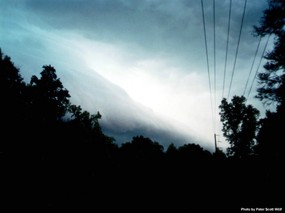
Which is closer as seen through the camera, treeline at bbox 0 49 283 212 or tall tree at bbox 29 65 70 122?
treeline at bbox 0 49 283 212

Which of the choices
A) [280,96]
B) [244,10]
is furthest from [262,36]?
[244,10]

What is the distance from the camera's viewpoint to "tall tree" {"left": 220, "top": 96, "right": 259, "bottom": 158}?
48.7 meters

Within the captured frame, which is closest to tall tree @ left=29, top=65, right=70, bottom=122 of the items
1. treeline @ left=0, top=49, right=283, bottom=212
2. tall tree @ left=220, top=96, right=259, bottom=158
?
treeline @ left=0, top=49, right=283, bottom=212

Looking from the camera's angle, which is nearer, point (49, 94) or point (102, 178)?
point (102, 178)

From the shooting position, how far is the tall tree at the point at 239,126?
48.7 metres

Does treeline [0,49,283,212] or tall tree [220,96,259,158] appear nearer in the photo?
treeline [0,49,283,212]

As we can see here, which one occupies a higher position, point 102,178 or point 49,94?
point 49,94

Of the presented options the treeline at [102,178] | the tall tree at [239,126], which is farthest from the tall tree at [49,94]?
the tall tree at [239,126]

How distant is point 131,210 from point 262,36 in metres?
17.4

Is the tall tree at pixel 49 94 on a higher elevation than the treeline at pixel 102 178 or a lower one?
higher

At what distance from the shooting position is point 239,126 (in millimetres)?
50688

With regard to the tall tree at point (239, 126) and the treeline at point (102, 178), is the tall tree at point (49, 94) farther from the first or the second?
the tall tree at point (239, 126)

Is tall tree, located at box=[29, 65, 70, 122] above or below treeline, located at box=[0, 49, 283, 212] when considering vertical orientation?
above

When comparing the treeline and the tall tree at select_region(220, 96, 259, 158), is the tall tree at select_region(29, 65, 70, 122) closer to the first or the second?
the treeline
